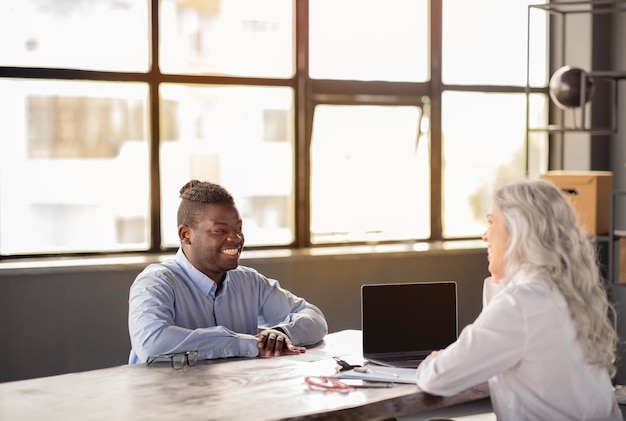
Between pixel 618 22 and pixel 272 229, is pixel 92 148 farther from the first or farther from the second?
pixel 618 22

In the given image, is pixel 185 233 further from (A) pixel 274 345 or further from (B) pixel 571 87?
(B) pixel 571 87

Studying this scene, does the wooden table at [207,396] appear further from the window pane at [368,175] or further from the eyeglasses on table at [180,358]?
the window pane at [368,175]

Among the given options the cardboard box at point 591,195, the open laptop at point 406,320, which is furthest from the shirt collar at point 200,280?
the cardboard box at point 591,195

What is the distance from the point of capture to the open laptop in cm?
302

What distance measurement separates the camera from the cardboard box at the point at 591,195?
5590 mm

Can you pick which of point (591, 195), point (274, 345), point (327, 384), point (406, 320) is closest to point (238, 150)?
point (591, 195)

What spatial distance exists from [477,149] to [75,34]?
107 inches

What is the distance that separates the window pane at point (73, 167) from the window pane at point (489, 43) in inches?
82.9

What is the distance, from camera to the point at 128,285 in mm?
5070

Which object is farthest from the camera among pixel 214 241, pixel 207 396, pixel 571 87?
pixel 571 87

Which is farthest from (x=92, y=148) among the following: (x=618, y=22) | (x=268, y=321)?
(x=618, y=22)

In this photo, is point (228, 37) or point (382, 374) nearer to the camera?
point (382, 374)

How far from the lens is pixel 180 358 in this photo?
2.90 m

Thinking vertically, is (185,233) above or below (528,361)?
above
